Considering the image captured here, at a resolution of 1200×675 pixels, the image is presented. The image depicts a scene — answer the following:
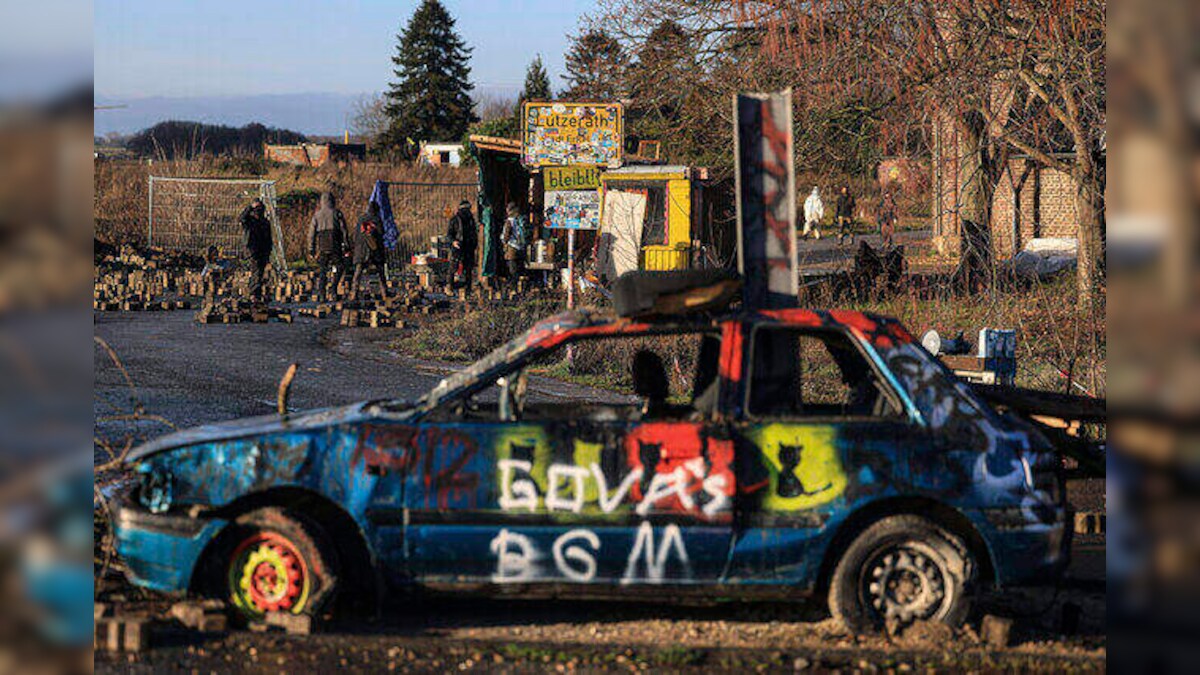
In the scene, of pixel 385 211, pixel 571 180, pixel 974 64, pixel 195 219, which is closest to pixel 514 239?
pixel 385 211

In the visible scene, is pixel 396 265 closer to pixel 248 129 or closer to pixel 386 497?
pixel 386 497

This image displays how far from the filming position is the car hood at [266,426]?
20.7ft

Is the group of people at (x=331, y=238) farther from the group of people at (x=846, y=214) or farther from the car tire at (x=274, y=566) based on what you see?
the car tire at (x=274, y=566)

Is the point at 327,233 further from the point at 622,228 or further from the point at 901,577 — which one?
the point at 901,577

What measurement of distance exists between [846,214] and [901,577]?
3477 centimetres

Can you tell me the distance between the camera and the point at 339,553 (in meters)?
6.31

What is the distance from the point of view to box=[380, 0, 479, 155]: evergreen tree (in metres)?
85.6

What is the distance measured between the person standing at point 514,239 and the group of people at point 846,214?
21.3ft

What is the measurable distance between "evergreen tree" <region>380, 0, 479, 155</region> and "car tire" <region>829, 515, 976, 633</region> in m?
80.5

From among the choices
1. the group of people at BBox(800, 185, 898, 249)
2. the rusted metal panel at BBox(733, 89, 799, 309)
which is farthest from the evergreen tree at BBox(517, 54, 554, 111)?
the rusted metal panel at BBox(733, 89, 799, 309)

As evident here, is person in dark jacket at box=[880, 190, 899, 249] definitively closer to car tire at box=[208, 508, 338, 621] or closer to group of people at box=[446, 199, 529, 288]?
group of people at box=[446, 199, 529, 288]

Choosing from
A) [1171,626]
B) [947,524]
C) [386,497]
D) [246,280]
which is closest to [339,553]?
[386,497]

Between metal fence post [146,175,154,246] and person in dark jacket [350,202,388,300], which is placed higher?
metal fence post [146,175,154,246]

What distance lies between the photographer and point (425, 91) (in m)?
86.2
